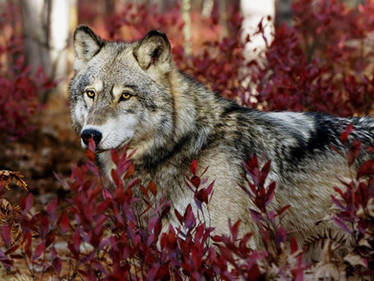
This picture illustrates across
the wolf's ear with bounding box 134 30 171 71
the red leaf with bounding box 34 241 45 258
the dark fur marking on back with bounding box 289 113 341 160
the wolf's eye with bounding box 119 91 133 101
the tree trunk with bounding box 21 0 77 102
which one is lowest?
the red leaf with bounding box 34 241 45 258

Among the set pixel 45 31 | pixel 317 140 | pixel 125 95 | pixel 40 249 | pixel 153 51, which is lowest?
pixel 40 249

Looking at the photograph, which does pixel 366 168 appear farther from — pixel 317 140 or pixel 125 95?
pixel 125 95

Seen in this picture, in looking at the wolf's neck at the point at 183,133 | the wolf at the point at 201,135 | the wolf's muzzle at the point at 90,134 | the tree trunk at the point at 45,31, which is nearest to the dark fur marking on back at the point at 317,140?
the wolf at the point at 201,135

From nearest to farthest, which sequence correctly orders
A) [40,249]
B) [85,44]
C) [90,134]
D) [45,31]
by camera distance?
[40,249] → [90,134] → [85,44] → [45,31]

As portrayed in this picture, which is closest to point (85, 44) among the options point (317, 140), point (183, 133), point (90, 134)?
point (90, 134)

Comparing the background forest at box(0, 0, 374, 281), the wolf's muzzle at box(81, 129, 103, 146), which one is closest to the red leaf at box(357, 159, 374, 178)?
the background forest at box(0, 0, 374, 281)

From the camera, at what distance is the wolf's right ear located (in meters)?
4.03

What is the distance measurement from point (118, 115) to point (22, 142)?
511 centimetres

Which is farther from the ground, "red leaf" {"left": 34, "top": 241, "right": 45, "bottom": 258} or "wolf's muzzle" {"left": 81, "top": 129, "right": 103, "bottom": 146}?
"wolf's muzzle" {"left": 81, "top": 129, "right": 103, "bottom": 146}

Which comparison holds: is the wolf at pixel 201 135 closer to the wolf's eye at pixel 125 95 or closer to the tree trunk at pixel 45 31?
the wolf's eye at pixel 125 95

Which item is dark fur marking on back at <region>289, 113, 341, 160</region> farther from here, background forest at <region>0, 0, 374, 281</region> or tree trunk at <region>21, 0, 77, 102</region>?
tree trunk at <region>21, 0, 77, 102</region>

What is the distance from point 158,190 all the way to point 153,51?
3.61 ft

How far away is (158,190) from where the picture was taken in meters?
3.47

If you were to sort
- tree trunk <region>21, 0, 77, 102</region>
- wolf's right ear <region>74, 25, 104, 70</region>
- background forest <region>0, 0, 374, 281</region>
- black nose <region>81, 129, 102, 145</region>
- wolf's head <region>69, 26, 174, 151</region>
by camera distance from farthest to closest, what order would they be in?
tree trunk <region>21, 0, 77, 102</region> < wolf's right ear <region>74, 25, 104, 70</region> < wolf's head <region>69, 26, 174, 151</region> < black nose <region>81, 129, 102, 145</region> < background forest <region>0, 0, 374, 281</region>
